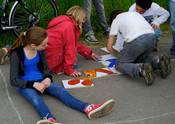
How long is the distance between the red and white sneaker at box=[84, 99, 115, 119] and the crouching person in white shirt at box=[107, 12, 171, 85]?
0.93 meters

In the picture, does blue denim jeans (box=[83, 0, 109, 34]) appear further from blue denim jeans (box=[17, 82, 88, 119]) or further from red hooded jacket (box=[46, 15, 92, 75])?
blue denim jeans (box=[17, 82, 88, 119])

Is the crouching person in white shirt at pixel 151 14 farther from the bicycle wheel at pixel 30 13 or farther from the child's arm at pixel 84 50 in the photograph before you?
the bicycle wheel at pixel 30 13

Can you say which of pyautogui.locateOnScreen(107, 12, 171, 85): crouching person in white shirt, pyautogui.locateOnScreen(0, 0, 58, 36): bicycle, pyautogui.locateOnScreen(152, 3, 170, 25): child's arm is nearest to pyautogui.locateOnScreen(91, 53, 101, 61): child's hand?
pyautogui.locateOnScreen(107, 12, 171, 85): crouching person in white shirt

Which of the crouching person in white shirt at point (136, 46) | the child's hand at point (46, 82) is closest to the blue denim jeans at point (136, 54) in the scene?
the crouching person in white shirt at point (136, 46)

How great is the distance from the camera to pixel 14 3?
685cm

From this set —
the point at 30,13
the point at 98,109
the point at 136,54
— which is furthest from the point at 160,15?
the point at 98,109

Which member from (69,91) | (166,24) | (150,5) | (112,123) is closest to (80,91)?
(69,91)

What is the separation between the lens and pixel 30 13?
6965 mm

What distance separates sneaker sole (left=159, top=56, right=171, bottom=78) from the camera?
5.62 m

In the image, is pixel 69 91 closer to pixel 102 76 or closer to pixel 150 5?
pixel 102 76

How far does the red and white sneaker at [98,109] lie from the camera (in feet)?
15.2

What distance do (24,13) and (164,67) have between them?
2.50m

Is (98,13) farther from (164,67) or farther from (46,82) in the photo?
(46,82)

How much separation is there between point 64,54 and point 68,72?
239mm
